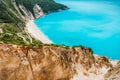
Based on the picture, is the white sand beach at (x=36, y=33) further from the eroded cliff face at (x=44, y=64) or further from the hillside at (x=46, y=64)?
the eroded cliff face at (x=44, y=64)

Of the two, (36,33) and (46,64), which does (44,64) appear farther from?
(36,33)

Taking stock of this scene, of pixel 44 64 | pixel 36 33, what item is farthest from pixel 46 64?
pixel 36 33

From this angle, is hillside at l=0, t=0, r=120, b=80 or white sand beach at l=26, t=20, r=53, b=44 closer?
hillside at l=0, t=0, r=120, b=80

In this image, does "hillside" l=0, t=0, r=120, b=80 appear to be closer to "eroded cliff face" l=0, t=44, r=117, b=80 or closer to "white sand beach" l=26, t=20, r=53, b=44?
"eroded cliff face" l=0, t=44, r=117, b=80

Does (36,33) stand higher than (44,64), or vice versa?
(36,33)

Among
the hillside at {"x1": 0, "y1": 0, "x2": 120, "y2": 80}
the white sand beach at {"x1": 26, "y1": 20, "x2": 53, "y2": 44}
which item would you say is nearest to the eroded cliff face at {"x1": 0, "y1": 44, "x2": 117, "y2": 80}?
the hillside at {"x1": 0, "y1": 0, "x2": 120, "y2": 80}

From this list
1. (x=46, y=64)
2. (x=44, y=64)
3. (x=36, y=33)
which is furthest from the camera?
(x=36, y=33)

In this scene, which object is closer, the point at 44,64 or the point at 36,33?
the point at 44,64

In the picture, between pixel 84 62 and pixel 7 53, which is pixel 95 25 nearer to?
pixel 84 62
